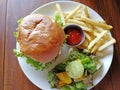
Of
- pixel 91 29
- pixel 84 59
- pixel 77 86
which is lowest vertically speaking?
pixel 77 86

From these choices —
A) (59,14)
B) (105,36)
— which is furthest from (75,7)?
(105,36)

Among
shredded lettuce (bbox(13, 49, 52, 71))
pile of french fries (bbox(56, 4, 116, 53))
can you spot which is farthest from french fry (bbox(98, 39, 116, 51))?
shredded lettuce (bbox(13, 49, 52, 71))

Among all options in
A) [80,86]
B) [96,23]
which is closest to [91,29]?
[96,23]

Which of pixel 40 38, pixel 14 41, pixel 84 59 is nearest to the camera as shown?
pixel 40 38

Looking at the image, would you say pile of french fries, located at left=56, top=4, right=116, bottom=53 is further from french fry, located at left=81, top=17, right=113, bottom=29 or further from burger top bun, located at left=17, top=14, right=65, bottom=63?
burger top bun, located at left=17, top=14, right=65, bottom=63

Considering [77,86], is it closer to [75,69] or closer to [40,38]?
[75,69]

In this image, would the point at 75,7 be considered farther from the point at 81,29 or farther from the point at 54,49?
the point at 54,49

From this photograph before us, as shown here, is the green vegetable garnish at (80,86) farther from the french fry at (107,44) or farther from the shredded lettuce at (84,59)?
the french fry at (107,44)
